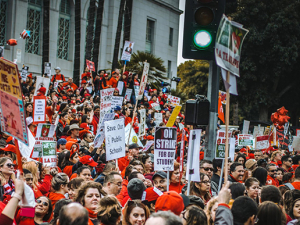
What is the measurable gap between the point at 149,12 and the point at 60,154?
35418 mm

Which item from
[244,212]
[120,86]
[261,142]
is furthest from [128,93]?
[244,212]

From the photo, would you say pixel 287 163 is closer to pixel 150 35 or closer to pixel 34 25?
pixel 34 25

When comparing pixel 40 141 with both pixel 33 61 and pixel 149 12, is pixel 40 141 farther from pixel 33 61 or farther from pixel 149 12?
pixel 149 12

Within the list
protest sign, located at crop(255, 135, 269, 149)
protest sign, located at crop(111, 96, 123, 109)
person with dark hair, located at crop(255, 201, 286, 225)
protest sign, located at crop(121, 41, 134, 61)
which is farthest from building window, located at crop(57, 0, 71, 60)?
person with dark hair, located at crop(255, 201, 286, 225)

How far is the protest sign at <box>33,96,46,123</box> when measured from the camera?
967 centimetres

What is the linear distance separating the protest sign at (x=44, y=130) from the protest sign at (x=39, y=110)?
3.80ft

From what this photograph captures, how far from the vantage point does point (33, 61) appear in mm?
30125

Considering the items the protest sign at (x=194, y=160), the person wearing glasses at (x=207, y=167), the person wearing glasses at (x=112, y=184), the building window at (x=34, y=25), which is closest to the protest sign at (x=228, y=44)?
the protest sign at (x=194, y=160)

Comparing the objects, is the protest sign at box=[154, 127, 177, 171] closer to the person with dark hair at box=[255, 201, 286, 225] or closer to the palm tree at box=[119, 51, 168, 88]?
the person with dark hair at box=[255, 201, 286, 225]

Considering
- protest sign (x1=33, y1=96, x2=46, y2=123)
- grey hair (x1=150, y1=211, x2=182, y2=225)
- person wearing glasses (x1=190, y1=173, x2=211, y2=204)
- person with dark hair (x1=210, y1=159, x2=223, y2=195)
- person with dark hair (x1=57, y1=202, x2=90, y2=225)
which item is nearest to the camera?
grey hair (x1=150, y1=211, x2=182, y2=225)

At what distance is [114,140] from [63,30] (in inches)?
1040

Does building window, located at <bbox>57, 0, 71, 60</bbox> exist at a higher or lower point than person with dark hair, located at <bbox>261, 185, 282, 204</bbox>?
higher

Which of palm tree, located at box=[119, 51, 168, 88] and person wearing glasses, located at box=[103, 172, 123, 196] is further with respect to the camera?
palm tree, located at box=[119, 51, 168, 88]

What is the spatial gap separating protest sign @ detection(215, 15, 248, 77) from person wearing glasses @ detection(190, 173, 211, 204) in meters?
2.66
